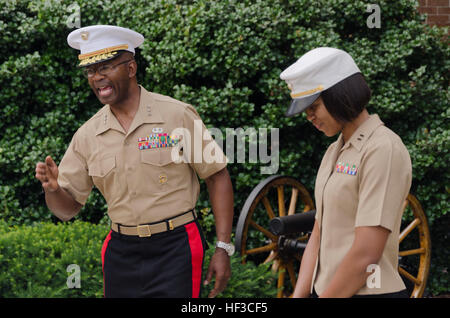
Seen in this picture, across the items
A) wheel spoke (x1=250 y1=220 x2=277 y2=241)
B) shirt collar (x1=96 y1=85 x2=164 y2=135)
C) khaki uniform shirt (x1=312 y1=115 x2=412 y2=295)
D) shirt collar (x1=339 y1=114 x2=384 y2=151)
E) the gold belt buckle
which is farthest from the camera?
wheel spoke (x1=250 y1=220 x2=277 y2=241)

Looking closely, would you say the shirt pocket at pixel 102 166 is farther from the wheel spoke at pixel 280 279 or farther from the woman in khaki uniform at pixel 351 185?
the wheel spoke at pixel 280 279

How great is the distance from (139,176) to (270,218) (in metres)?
2.09

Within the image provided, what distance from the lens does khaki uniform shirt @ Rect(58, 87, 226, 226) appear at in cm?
265

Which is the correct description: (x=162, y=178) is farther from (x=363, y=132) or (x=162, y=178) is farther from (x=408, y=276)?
(x=408, y=276)

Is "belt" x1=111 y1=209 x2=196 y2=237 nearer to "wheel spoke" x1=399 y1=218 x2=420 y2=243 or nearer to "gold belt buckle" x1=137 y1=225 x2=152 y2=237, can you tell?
Answer: "gold belt buckle" x1=137 y1=225 x2=152 y2=237

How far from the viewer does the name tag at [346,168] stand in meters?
1.97

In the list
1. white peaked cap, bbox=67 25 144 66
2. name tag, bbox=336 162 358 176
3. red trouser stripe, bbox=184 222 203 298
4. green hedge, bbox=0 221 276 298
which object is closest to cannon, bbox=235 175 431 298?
green hedge, bbox=0 221 276 298

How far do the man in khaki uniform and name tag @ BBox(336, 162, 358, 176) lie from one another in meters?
0.87

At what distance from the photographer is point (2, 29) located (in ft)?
16.9

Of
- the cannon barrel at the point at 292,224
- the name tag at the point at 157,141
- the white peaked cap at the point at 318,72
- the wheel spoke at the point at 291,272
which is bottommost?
the wheel spoke at the point at 291,272

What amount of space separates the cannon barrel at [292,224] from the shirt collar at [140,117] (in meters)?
1.70

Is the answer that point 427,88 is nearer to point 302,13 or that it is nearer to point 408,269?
point 302,13

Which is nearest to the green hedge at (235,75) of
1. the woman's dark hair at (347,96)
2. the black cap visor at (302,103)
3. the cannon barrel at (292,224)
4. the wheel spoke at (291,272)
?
the cannon barrel at (292,224)

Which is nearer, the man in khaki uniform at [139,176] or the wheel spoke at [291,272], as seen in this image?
the man in khaki uniform at [139,176]
